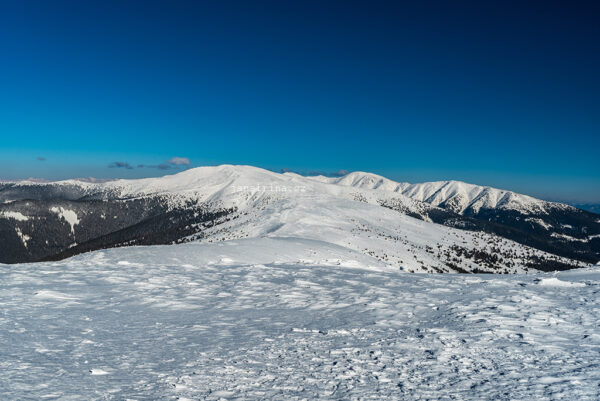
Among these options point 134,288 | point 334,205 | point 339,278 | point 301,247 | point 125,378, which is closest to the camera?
point 125,378

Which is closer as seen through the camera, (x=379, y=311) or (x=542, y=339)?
(x=542, y=339)

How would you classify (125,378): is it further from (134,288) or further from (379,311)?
(134,288)

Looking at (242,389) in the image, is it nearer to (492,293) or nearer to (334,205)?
(492,293)

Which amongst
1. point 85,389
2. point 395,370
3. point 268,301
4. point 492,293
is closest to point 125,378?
point 85,389

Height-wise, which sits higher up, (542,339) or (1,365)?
(542,339)

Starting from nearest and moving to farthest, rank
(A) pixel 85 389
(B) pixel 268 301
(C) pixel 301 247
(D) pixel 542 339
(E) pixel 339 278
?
(A) pixel 85 389, (D) pixel 542 339, (B) pixel 268 301, (E) pixel 339 278, (C) pixel 301 247

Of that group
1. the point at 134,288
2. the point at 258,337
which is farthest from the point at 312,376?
the point at 134,288
